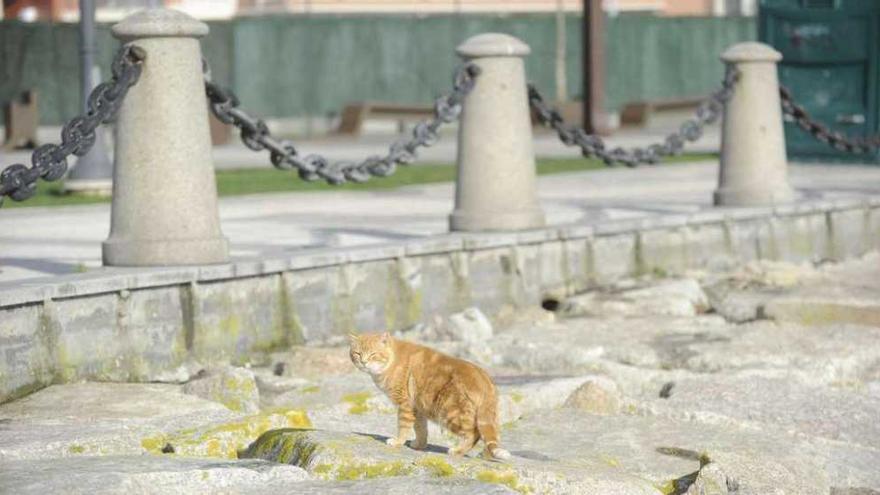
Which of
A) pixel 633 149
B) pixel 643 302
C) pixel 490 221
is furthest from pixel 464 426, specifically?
pixel 633 149

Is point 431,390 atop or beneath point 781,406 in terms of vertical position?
atop

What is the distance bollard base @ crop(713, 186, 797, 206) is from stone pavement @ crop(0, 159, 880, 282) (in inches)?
7.0

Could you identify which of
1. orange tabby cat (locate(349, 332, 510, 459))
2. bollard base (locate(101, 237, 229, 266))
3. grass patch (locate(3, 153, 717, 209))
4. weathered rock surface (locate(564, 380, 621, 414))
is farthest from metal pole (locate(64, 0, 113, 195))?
orange tabby cat (locate(349, 332, 510, 459))

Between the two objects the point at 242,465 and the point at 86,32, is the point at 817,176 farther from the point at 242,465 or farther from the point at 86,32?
the point at 242,465

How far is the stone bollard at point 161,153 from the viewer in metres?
9.90

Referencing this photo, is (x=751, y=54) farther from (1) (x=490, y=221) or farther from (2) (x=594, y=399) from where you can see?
(2) (x=594, y=399)

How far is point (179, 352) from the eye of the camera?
31.6 ft

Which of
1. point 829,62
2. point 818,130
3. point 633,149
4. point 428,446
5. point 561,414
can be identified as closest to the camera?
point 428,446

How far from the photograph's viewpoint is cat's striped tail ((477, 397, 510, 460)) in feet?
22.3

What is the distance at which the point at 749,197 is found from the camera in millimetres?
14258

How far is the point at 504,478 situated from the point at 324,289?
13.2 feet

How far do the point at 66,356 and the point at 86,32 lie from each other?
8.35m

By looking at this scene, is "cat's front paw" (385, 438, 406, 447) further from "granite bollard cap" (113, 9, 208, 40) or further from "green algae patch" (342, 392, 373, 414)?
"granite bollard cap" (113, 9, 208, 40)

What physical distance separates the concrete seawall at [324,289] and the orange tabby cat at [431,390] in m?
2.27
